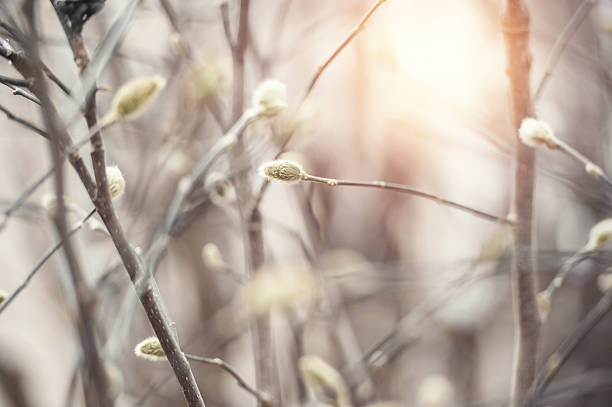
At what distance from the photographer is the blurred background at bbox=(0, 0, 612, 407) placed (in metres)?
0.71

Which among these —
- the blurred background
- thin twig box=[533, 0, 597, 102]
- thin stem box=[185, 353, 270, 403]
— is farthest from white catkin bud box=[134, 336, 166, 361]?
thin twig box=[533, 0, 597, 102]

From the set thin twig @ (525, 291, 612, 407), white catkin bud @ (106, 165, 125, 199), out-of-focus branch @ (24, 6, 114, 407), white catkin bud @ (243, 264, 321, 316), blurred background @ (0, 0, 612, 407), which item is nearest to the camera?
out-of-focus branch @ (24, 6, 114, 407)

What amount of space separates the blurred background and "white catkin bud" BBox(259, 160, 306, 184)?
218mm

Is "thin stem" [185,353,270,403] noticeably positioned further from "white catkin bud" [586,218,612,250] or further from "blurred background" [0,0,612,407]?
"white catkin bud" [586,218,612,250]

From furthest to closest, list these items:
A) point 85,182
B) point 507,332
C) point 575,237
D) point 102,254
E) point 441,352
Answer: point 507,332
point 441,352
point 575,237
point 102,254
point 85,182

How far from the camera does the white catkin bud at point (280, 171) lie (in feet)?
1.19

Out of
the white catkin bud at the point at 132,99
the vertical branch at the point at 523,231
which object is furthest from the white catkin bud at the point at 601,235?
the white catkin bud at the point at 132,99

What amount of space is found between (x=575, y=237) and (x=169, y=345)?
1.03 metres

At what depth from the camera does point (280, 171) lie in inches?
14.4

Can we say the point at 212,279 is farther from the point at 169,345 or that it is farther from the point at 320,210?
the point at 169,345

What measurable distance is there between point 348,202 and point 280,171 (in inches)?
37.6

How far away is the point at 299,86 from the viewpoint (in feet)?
4.33

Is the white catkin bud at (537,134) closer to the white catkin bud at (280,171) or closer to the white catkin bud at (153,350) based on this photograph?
the white catkin bud at (280,171)

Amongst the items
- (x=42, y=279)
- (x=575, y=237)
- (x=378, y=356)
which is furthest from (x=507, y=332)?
(x=42, y=279)
